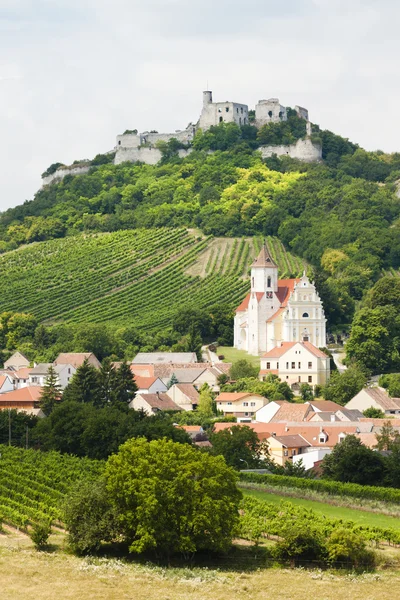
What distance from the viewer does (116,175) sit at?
142m

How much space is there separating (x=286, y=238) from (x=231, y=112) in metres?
33.2

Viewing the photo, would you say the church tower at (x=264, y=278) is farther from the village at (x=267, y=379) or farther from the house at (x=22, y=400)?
the house at (x=22, y=400)

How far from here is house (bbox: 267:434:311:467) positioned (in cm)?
6488

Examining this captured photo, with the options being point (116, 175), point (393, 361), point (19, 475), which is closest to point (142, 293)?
point (393, 361)

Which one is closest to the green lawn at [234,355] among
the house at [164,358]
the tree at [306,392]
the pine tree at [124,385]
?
the house at [164,358]

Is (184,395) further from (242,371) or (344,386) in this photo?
(344,386)

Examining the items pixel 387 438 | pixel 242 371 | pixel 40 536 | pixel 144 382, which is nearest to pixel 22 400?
pixel 144 382

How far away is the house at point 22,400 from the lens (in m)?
77.1

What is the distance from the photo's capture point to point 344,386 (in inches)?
3066

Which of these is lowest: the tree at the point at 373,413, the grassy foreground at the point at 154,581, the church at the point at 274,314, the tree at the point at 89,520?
the grassy foreground at the point at 154,581

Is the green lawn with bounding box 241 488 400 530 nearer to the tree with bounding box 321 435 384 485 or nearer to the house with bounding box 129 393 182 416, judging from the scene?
the tree with bounding box 321 435 384 485

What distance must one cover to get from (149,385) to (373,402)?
45.8 ft

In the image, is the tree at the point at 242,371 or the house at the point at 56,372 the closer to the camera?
the tree at the point at 242,371

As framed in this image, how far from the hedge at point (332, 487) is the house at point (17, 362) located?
118ft
